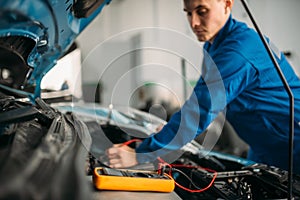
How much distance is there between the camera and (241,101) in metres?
1.30

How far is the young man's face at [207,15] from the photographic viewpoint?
120 centimetres

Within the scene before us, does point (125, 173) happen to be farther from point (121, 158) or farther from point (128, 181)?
point (121, 158)

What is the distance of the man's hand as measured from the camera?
1.04m

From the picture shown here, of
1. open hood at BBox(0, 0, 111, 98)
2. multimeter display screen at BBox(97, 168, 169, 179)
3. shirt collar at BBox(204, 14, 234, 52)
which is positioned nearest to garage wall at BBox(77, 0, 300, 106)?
shirt collar at BBox(204, 14, 234, 52)

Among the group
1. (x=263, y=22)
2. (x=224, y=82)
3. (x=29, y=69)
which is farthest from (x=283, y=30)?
(x=29, y=69)

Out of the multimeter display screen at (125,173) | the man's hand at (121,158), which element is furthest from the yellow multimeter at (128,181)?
the man's hand at (121,158)

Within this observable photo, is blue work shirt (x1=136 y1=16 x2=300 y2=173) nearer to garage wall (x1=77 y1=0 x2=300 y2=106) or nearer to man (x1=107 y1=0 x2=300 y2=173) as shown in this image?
man (x1=107 y1=0 x2=300 y2=173)

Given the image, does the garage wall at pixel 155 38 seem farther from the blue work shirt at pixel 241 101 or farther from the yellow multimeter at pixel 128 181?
the yellow multimeter at pixel 128 181

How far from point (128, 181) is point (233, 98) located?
60cm

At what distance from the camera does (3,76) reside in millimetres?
1099

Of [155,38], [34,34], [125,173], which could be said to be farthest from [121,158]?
[155,38]

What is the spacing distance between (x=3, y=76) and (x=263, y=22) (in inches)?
145

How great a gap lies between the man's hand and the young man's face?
0.57 m

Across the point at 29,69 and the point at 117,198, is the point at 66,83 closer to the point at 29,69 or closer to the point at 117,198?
the point at 29,69
